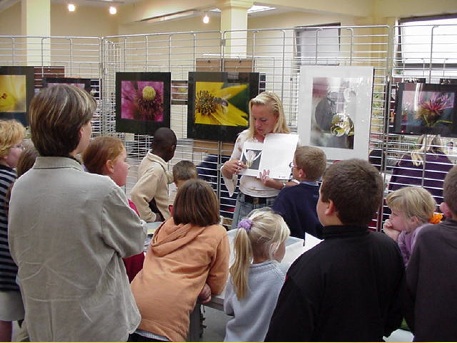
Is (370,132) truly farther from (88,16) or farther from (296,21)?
(88,16)

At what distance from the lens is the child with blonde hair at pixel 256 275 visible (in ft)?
6.78

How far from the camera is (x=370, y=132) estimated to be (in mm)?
3199

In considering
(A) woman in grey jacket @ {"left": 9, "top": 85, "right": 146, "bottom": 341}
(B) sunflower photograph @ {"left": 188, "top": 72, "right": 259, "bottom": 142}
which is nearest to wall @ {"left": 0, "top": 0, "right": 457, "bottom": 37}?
(B) sunflower photograph @ {"left": 188, "top": 72, "right": 259, "bottom": 142}

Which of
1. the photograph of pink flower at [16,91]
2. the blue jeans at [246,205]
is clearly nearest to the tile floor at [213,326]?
the blue jeans at [246,205]

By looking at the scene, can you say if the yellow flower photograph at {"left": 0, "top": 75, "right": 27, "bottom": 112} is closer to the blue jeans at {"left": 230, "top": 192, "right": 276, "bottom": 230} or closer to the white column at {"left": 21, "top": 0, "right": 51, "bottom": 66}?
the blue jeans at {"left": 230, "top": 192, "right": 276, "bottom": 230}

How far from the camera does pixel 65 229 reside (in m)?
1.48

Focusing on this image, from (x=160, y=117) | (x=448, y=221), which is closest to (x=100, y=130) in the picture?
(x=160, y=117)

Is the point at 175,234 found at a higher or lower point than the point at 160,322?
higher

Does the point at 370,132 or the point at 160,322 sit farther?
the point at 370,132

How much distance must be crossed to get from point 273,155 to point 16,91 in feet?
10.4

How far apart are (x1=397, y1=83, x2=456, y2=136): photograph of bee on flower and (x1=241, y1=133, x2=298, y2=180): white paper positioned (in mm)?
656

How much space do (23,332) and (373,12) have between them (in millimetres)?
10619

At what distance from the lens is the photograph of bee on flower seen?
9.50 ft

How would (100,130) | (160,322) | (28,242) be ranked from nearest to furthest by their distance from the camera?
1. (28,242)
2. (160,322)
3. (100,130)
